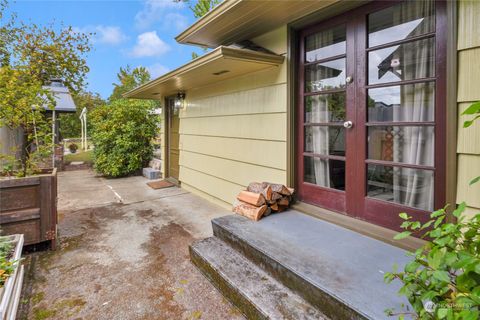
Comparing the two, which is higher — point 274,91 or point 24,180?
point 274,91

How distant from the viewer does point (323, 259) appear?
197 cm

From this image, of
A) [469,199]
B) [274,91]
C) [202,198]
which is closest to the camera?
[469,199]

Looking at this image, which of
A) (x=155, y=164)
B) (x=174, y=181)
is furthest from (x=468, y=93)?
(x=155, y=164)

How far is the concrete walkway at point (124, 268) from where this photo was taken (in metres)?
2.02

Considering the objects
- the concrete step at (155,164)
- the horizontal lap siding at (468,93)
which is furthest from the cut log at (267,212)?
the concrete step at (155,164)

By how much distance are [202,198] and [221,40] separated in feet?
9.25

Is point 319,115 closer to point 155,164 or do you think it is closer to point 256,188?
point 256,188

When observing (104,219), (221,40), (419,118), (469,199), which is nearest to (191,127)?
(221,40)

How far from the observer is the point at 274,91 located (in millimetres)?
3281

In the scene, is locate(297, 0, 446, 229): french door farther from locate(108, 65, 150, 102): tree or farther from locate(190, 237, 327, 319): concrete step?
locate(108, 65, 150, 102): tree

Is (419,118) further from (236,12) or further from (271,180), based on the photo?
(236,12)

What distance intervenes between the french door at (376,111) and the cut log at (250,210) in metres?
0.59

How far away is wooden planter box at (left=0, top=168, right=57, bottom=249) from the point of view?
2680 mm

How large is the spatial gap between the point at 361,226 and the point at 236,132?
2.27 meters
